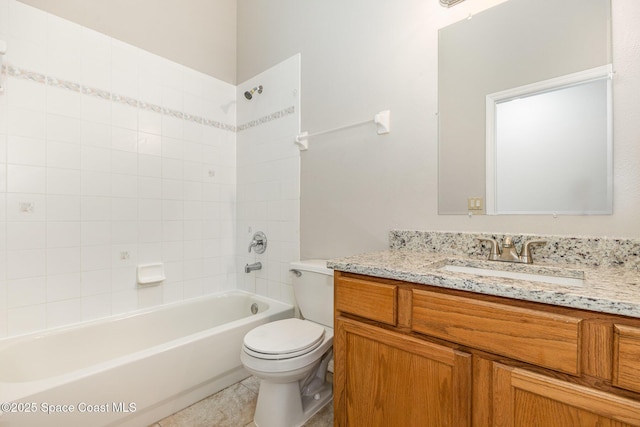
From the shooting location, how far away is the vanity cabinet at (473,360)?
24.7 inches

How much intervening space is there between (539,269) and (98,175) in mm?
2344

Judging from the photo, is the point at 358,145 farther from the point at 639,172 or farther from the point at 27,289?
the point at 27,289

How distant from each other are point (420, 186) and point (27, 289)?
2179 mm

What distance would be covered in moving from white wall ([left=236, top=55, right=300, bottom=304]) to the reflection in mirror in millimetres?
1234

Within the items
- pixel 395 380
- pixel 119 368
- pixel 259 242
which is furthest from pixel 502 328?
pixel 259 242

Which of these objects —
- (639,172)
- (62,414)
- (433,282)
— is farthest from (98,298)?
(639,172)

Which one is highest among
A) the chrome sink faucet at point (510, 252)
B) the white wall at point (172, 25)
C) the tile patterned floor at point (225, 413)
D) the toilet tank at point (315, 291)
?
the white wall at point (172, 25)

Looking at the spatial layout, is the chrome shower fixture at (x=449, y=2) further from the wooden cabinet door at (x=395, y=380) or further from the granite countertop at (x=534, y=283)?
the wooden cabinet door at (x=395, y=380)

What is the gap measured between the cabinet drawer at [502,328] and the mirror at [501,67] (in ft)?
2.07

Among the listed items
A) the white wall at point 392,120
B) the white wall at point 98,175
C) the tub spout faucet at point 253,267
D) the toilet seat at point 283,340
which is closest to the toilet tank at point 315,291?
the toilet seat at point 283,340

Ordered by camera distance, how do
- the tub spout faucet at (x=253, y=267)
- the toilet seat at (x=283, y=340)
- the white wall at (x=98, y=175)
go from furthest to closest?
1. the tub spout faucet at (x=253, y=267)
2. the white wall at (x=98, y=175)
3. the toilet seat at (x=283, y=340)

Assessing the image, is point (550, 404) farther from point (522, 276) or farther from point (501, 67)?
point (501, 67)

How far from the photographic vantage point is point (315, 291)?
5.52 feet

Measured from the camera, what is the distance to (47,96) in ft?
5.38
